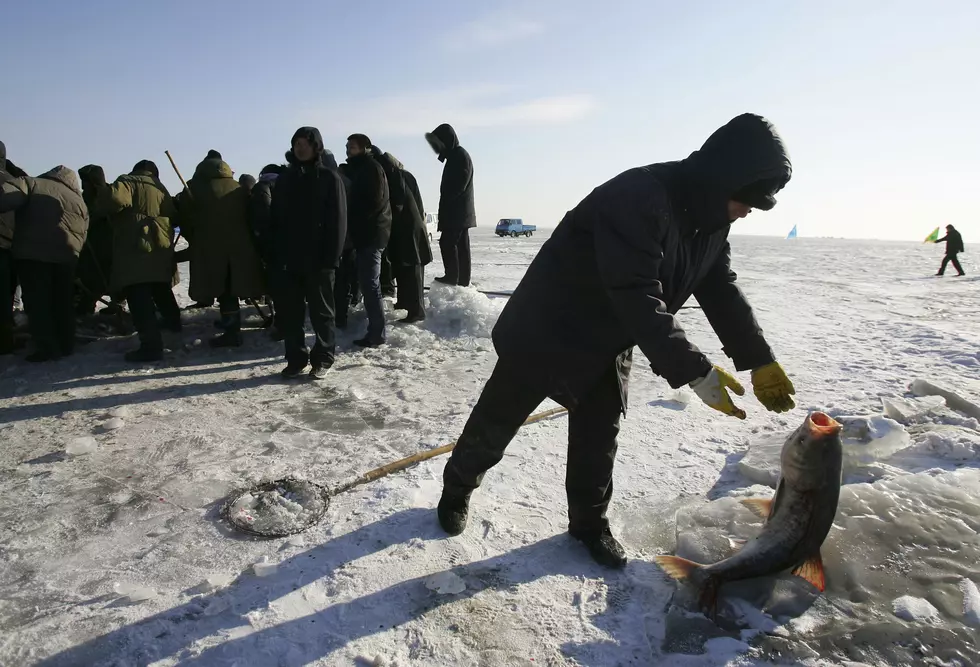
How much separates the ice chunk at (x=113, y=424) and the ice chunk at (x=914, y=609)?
4546 millimetres

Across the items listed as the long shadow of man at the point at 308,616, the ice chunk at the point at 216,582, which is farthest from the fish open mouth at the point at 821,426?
the ice chunk at the point at 216,582

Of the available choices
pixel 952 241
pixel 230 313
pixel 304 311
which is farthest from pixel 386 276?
pixel 952 241

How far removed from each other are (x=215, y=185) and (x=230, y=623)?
14.6ft

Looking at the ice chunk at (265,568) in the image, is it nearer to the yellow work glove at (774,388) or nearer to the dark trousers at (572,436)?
the dark trousers at (572,436)

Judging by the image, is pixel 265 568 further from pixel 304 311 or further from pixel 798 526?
pixel 304 311

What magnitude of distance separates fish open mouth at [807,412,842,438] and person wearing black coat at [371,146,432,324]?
4889mm

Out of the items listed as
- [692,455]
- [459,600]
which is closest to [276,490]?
[459,600]

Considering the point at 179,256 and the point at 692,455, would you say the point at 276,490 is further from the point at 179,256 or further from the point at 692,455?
the point at 179,256

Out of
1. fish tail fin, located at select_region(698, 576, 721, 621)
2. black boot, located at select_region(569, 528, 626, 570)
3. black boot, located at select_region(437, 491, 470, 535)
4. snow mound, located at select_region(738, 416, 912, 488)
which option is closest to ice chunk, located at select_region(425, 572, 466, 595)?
black boot, located at select_region(437, 491, 470, 535)

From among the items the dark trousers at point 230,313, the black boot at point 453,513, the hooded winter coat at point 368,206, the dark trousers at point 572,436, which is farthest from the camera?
the dark trousers at point 230,313

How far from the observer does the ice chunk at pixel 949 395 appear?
430 cm

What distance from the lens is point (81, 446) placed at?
373cm

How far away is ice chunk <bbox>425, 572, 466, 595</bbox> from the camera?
245 centimetres

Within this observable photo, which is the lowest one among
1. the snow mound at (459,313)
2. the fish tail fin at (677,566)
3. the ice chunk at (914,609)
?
the ice chunk at (914,609)
